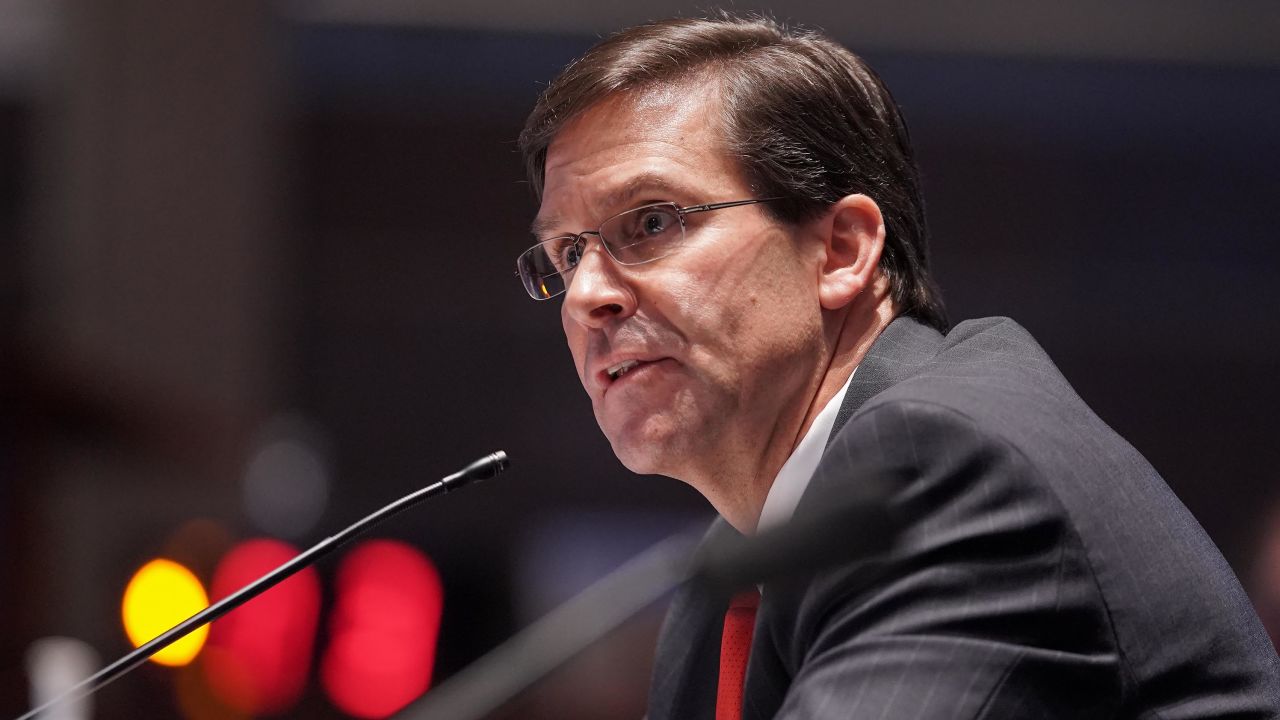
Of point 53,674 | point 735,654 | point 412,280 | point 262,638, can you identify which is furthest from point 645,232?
point 412,280

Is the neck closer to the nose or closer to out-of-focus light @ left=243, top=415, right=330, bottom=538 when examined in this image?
the nose

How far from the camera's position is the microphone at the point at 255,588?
4.40 ft

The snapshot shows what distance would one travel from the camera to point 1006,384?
4.23 ft

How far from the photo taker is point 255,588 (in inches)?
55.7

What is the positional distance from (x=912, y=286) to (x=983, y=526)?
719 millimetres

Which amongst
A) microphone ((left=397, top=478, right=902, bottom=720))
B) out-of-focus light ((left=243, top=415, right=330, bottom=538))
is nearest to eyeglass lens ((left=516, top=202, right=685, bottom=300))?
microphone ((left=397, top=478, right=902, bottom=720))

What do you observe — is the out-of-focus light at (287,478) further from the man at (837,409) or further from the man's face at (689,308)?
the man's face at (689,308)

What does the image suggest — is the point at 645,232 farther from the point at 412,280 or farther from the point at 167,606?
the point at 412,280

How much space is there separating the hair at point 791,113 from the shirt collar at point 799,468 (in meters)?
0.22

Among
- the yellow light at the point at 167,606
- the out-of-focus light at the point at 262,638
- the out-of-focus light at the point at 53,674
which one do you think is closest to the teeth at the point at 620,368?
the out-of-focus light at the point at 53,674

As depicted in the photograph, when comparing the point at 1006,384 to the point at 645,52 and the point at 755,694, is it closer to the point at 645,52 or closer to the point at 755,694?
the point at 755,694

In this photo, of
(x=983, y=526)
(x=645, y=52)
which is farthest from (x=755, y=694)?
(x=645, y=52)

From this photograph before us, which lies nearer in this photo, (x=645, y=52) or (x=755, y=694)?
(x=755, y=694)

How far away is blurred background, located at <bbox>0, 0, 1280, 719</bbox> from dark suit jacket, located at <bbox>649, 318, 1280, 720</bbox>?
2.86 m
